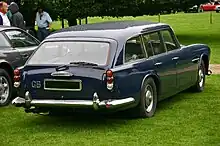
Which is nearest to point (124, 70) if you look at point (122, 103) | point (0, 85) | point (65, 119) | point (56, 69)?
point (122, 103)

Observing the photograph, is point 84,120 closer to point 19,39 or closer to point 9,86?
point 9,86

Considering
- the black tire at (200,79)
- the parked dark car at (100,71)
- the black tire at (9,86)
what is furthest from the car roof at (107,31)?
the black tire at (200,79)

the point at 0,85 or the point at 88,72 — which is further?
the point at 0,85

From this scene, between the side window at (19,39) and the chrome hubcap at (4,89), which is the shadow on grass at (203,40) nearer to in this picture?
the side window at (19,39)

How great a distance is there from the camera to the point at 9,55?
10.4 m

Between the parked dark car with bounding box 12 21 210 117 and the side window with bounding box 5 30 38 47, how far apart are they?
7.21 feet

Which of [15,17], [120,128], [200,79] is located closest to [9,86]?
[120,128]

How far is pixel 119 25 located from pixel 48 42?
128 cm

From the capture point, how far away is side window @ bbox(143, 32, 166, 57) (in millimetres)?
9078

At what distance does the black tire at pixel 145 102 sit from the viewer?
8.48 m

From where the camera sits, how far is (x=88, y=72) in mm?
7828

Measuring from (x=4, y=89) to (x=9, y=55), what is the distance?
65 cm

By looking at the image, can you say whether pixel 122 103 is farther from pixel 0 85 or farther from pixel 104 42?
pixel 0 85

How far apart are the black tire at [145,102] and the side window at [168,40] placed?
1.22 meters
